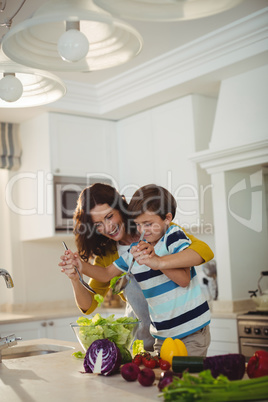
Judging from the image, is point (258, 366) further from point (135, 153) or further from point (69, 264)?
point (135, 153)

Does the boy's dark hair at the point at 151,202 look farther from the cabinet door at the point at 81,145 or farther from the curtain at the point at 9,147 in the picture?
the curtain at the point at 9,147

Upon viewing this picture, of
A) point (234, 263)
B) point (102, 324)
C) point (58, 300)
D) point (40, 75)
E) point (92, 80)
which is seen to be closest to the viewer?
point (102, 324)

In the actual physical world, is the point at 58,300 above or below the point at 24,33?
below

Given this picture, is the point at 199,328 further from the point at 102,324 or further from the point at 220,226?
the point at 220,226

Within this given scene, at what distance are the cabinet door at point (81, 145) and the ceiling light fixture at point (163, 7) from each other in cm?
311

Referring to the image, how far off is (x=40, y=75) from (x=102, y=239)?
0.93 m

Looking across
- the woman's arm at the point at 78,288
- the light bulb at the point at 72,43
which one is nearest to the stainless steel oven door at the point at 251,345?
the woman's arm at the point at 78,288

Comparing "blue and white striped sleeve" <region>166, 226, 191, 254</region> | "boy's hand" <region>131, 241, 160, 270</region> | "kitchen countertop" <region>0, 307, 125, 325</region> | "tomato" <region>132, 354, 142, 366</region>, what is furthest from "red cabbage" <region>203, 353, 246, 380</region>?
"kitchen countertop" <region>0, 307, 125, 325</region>

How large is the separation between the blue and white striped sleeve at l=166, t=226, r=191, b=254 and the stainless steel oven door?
4.92 ft

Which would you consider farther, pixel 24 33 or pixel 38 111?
pixel 38 111

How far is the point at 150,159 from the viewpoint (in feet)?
15.0

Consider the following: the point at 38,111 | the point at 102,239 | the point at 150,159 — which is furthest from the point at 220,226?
the point at 38,111

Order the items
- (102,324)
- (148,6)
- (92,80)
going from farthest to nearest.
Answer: (92,80) → (102,324) → (148,6)

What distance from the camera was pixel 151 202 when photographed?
2080 mm
